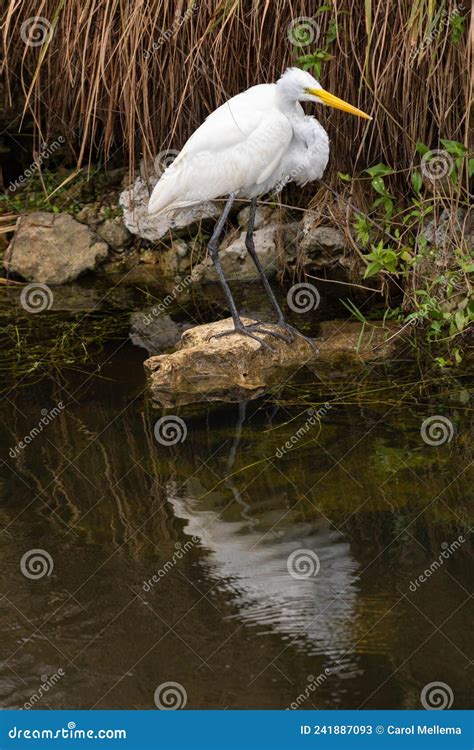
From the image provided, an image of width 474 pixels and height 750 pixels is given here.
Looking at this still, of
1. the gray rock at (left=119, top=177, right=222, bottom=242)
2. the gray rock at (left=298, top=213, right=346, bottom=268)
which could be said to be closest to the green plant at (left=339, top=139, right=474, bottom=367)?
the gray rock at (left=298, top=213, right=346, bottom=268)

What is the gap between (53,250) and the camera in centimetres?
625

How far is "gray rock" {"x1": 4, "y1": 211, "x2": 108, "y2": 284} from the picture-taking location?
20.4 feet

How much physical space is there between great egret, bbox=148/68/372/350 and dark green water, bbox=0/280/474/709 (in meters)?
0.81

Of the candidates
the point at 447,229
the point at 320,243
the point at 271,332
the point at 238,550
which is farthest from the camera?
the point at 320,243

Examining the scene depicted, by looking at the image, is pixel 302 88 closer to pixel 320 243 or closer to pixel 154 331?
pixel 320 243

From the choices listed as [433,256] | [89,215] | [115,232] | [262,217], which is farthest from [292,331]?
[89,215]

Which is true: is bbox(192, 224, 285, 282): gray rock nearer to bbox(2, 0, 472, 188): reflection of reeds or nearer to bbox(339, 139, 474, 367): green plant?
bbox(2, 0, 472, 188): reflection of reeds

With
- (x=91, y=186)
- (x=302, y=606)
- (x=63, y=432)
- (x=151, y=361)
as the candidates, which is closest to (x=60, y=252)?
(x=91, y=186)

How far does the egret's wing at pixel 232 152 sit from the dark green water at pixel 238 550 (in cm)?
97

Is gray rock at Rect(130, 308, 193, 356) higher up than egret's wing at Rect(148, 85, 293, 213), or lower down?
lower down

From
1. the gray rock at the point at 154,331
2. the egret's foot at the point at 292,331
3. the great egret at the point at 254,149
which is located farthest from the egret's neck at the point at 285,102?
the gray rock at the point at 154,331

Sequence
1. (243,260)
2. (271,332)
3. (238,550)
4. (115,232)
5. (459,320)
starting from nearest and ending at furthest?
(238,550) → (459,320) → (271,332) → (243,260) → (115,232)

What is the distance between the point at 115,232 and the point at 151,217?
0.26 meters

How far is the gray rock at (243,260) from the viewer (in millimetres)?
6039
